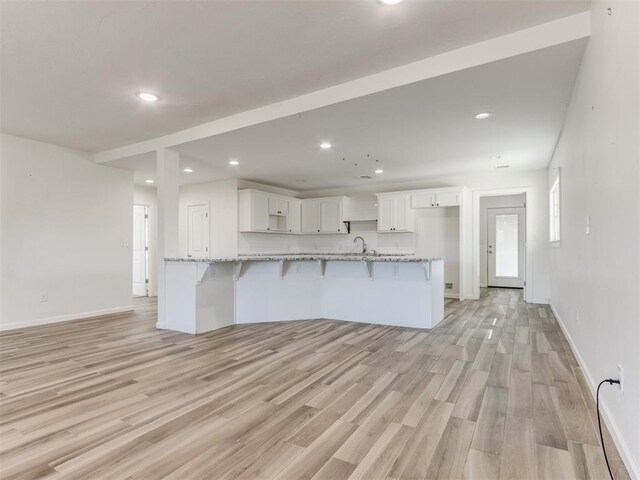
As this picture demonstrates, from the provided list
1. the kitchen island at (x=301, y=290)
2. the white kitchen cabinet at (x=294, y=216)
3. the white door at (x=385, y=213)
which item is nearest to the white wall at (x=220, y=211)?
the white kitchen cabinet at (x=294, y=216)

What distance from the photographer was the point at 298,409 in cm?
225

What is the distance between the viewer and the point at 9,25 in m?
2.39

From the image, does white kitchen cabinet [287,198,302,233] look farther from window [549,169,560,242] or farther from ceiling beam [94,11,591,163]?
window [549,169,560,242]

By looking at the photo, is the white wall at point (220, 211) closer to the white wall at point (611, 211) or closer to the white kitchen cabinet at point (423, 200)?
the white kitchen cabinet at point (423, 200)

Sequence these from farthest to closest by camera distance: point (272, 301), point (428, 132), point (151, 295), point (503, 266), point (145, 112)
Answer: point (503, 266)
point (151, 295)
point (272, 301)
point (428, 132)
point (145, 112)

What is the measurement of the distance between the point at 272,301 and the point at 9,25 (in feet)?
12.5

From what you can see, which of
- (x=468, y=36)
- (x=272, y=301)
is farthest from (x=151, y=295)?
(x=468, y=36)

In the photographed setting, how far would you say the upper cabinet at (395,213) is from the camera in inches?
285

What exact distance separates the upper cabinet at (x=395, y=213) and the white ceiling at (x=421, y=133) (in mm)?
499

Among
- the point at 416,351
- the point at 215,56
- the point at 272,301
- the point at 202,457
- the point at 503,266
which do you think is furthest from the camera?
the point at 503,266

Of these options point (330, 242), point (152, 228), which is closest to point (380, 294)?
point (330, 242)

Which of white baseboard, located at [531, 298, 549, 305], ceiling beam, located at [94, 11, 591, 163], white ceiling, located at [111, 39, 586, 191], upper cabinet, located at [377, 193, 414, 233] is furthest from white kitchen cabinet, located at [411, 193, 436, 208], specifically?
ceiling beam, located at [94, 11, 591, 163]

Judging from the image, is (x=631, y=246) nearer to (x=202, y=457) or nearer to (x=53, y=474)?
(x=202, y=457)

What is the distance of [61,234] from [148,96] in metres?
3.06
